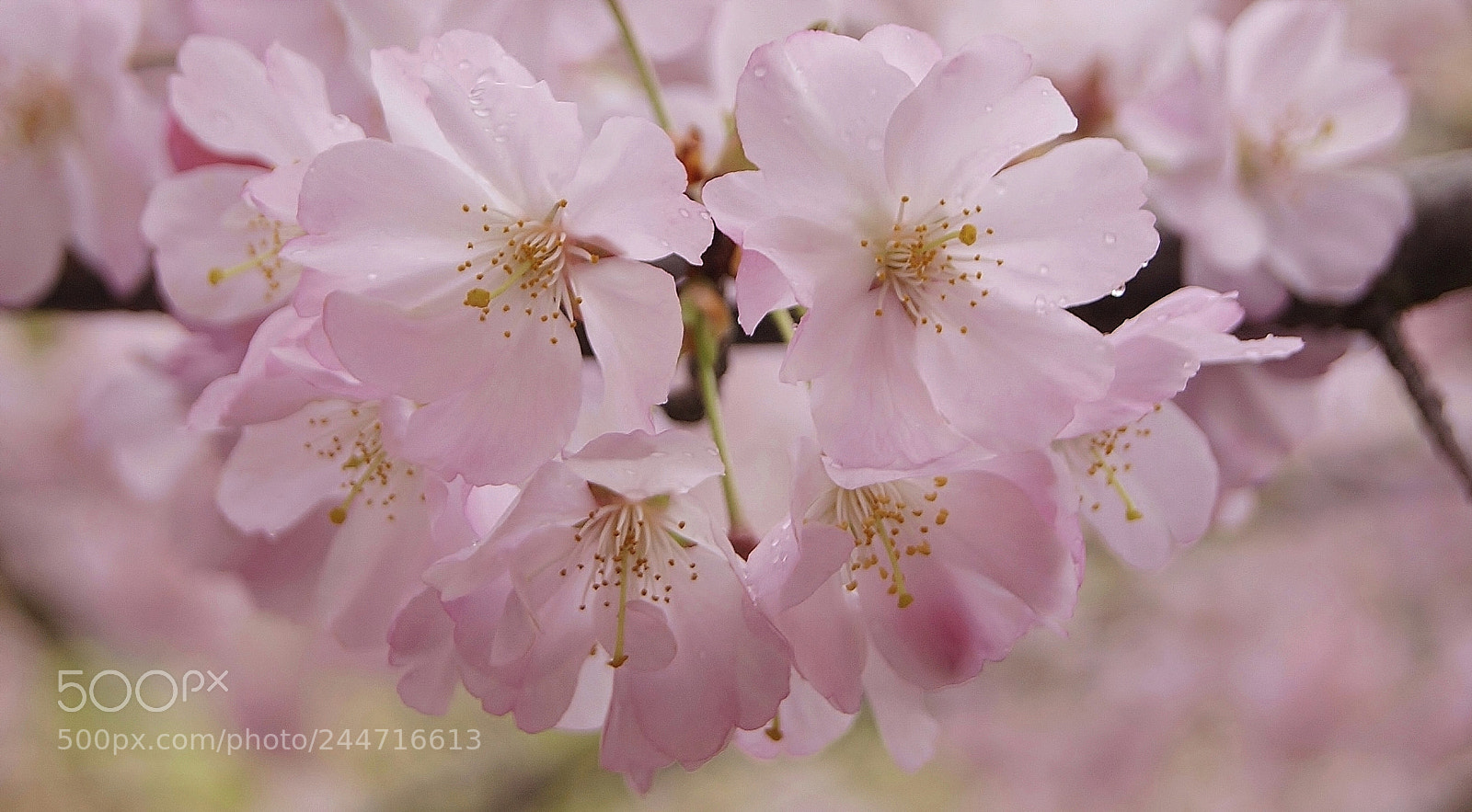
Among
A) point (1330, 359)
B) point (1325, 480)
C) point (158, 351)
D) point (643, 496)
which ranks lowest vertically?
point (1325, 480)

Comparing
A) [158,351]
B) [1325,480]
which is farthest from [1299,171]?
[1325,480]

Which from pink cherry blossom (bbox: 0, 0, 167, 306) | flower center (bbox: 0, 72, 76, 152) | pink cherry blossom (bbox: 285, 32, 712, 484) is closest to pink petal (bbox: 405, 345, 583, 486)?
pink cherry blossom (bbox: 285, 32, 712, 484)

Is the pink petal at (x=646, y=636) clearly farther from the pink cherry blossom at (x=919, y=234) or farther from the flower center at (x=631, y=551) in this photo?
the pink cherry blossom at (x=919, y=234)

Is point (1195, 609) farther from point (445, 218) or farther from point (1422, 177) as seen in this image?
point (445, 218)

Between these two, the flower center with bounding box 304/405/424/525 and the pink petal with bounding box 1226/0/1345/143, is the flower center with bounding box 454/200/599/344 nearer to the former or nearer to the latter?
the flower center with bounding box 304/405/424/525

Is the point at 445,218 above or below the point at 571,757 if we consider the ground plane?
above

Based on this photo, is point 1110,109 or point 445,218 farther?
point 1110,109
